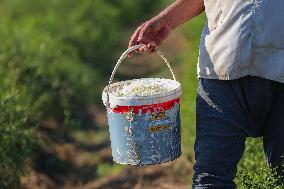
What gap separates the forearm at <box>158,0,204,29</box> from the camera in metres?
3.69

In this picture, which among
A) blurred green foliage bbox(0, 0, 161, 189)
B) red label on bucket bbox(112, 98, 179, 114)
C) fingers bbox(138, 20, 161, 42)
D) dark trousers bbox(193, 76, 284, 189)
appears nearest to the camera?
dark trousers bbox(193, 76, 284, 189)

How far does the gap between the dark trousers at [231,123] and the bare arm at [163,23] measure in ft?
1.09

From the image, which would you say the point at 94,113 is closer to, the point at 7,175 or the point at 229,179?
the point at 7,175

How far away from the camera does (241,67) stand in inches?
133

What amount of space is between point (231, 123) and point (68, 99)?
4.41 meters

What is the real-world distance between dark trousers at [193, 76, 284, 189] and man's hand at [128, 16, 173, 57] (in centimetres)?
32

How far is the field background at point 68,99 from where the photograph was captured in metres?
5.64

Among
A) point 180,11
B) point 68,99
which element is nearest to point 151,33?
point 180,11

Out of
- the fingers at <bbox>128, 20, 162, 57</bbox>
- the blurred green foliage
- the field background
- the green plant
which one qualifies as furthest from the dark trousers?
the blurred green foliage

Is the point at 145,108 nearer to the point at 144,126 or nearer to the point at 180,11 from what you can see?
the point at 144,126

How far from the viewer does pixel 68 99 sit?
305 inches

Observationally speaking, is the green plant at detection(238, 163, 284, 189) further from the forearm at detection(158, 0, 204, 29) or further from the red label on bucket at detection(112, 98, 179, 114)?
the forearm at detection(158, 0, 204, 29)

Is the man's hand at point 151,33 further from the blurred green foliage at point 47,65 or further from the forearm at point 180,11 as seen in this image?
the blurred green foliage at point 47,65

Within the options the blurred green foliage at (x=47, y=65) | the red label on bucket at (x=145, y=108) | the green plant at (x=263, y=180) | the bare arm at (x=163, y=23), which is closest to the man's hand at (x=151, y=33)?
the bare arm at (x=163, y=23)
